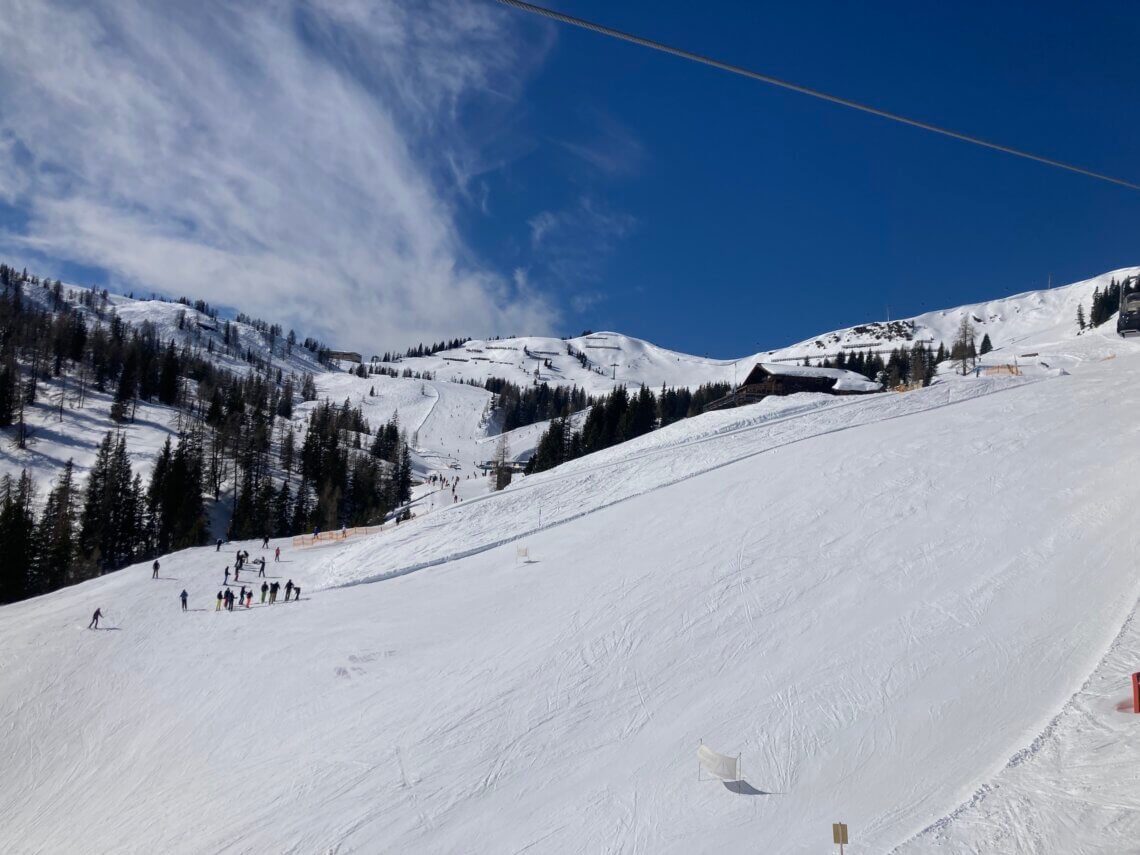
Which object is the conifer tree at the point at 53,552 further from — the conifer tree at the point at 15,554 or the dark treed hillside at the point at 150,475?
the conifer tree at the point at 15,554

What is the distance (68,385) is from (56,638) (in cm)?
8350

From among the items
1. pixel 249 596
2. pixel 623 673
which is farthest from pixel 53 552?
pixel 623 673

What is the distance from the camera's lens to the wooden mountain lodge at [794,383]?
58844 mm

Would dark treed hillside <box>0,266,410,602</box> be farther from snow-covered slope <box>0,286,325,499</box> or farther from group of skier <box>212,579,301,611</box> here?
group of skier <box>212,579,301,611</box>

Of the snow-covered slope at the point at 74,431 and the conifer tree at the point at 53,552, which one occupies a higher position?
the snow-covered slope at the point at 74,431

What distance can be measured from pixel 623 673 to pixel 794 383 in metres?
49.5

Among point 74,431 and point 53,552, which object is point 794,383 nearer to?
point 53,552

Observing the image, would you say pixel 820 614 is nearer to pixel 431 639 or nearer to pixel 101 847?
pixel 431 639

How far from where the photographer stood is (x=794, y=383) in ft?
193

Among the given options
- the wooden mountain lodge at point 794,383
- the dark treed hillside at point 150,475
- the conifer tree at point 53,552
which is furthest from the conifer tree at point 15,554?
the wooden mountain lodge at point 794,383

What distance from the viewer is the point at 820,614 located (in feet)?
53.5

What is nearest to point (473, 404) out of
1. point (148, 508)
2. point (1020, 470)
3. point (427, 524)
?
point (148, 508)

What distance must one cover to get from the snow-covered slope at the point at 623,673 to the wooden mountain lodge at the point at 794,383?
31235mm

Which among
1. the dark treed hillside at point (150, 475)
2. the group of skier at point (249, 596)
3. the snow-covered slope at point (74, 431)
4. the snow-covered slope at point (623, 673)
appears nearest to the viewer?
the snow-covered slope at point (623, 673)
